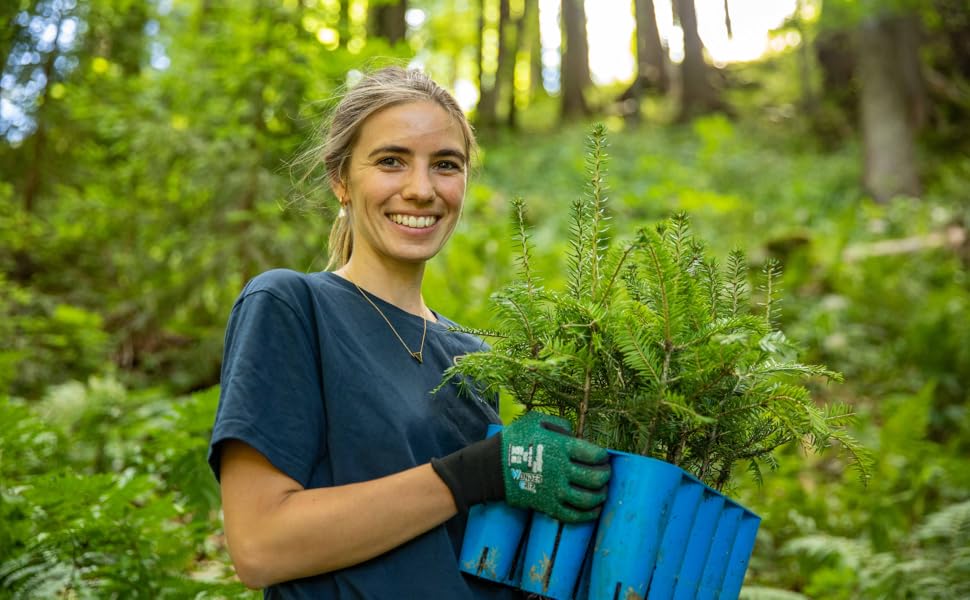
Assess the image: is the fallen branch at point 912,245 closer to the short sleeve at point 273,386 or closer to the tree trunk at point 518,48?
the short sleeve at point 273,386

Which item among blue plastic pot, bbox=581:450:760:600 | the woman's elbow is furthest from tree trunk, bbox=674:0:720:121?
the woman's elbow

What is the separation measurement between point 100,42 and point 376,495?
7465mm

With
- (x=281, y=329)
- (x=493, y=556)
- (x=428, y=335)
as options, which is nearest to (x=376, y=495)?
(x=493, y=556)

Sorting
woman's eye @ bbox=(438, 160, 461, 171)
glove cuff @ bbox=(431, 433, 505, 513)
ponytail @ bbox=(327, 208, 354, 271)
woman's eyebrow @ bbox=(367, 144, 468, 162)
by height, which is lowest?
glove cuff @ bbox=(431, 433, 505, 513)

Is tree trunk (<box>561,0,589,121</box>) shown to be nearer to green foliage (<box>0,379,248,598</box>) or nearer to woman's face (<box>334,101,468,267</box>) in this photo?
green foliage (<box>0,379,248,598</box>)

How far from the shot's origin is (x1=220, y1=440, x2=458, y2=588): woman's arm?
1.59 metres

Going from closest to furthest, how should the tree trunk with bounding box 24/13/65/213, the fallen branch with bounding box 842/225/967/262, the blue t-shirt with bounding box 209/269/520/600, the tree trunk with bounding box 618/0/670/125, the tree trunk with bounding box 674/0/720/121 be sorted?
the blue t-shirt with bounding box 209/269/520/600 → the tree trunk with bounding box 24/13/65/213 → the fallen branch with bounding box 842/225/967/262 → the tree trunk with bounding box 674/0/720/121 → the tree trunk with bounding box 618/0/670/125

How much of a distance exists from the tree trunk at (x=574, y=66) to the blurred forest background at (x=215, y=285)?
1060 centimetres

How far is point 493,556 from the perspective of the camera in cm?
169

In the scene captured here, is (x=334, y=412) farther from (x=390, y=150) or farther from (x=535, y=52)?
(x=535, y=52)

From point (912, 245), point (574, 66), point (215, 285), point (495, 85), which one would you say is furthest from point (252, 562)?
point (574, 66)

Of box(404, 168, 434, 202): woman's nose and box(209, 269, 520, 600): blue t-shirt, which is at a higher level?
box(404, 168, 434, 202): woman's nose

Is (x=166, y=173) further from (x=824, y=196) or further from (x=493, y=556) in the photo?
(x=824, y=196)

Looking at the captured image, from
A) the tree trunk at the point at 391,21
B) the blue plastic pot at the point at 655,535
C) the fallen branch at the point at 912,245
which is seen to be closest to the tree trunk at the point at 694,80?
the fallen branch at the point at 912,245
